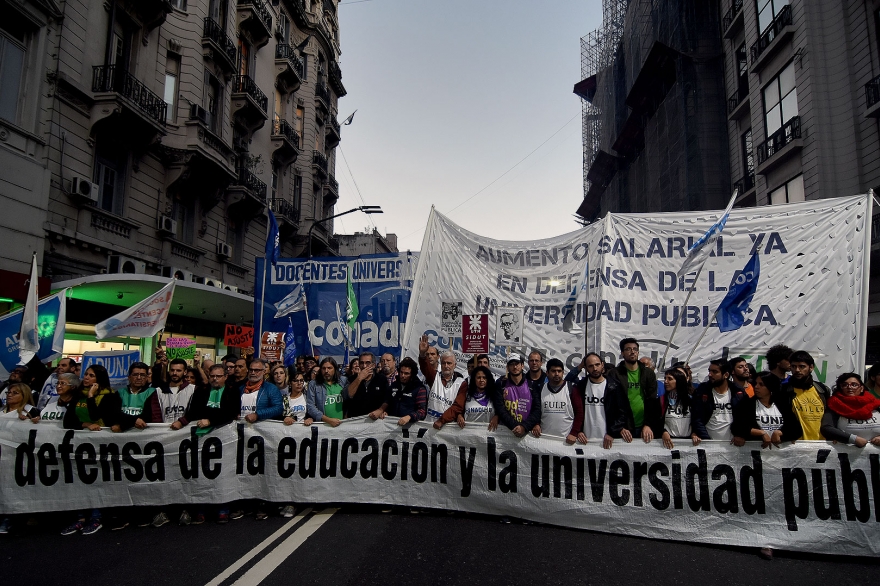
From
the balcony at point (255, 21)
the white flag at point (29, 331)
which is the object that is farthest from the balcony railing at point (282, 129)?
the white flag at point (29, 331)

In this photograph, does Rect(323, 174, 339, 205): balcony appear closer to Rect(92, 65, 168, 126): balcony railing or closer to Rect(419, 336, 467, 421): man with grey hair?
Rect(92, 65, 168, 126): balcony railing

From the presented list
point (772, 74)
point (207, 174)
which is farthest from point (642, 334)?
point (772, 74)

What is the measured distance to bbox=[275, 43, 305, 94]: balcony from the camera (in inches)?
1019

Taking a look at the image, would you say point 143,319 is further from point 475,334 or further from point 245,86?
point 245,86

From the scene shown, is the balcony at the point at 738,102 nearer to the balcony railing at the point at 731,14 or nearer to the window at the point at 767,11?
the window at the point at 767,11

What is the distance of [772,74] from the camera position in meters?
19.8

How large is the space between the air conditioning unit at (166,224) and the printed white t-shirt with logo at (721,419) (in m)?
15.5

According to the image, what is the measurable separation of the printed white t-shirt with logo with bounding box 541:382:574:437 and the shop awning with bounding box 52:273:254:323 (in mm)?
9754

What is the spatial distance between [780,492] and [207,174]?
18067mm

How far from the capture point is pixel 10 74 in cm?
1205

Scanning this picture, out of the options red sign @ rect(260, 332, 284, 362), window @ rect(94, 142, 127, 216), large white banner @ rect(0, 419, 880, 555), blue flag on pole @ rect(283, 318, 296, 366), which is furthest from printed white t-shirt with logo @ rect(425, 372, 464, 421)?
window @ rect(94, 142, 127, 216)

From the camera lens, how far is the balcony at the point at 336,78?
34938mm

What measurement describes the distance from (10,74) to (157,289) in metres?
5.15

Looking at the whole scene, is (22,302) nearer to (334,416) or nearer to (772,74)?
(334,416)
